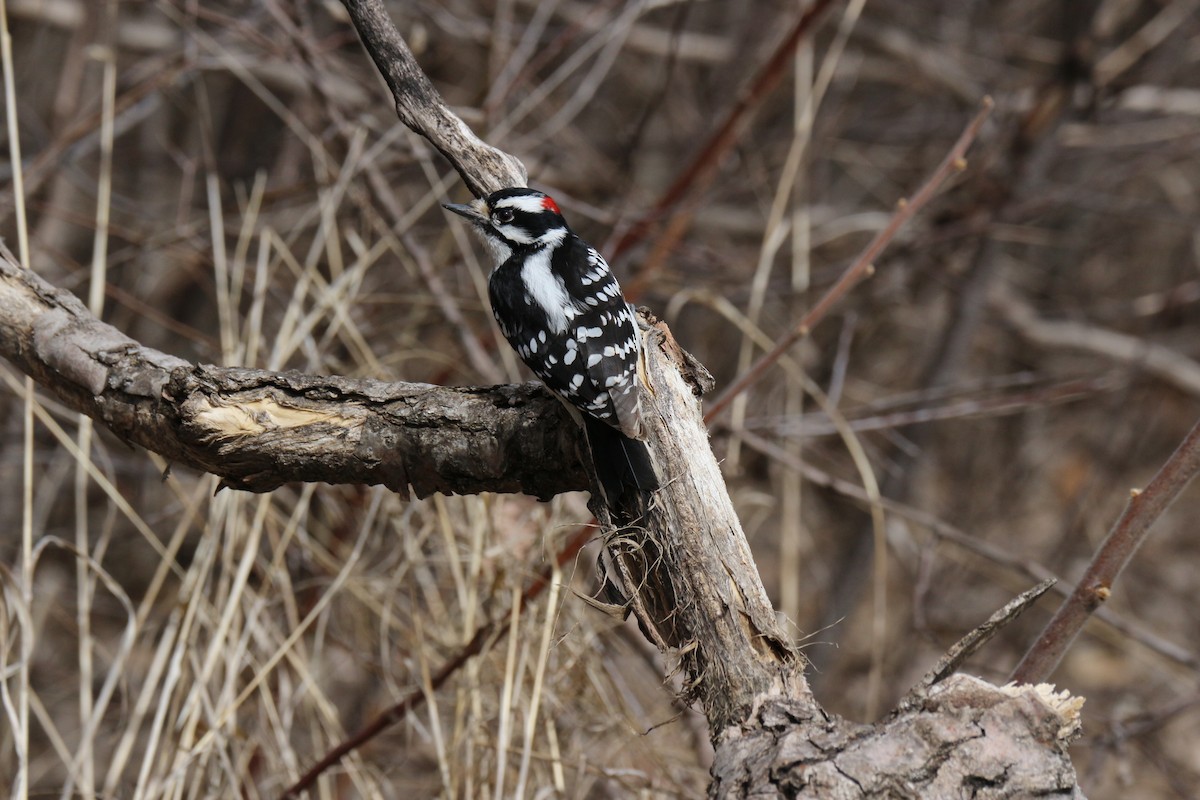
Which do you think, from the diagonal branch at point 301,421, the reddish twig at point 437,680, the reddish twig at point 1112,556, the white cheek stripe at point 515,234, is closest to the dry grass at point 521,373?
the reddish twig at point 437,680

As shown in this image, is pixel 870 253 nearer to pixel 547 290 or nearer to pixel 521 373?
pixel 547 290

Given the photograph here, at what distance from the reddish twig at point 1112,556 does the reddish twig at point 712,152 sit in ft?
6.70

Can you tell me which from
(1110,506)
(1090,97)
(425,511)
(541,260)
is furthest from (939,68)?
(425,511)

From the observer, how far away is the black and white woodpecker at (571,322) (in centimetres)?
189

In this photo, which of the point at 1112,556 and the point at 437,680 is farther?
the point at 437,680

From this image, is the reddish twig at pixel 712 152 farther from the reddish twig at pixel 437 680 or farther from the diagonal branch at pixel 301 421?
the diagonal branch at pixel 301 421

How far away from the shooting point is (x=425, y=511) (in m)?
3.00

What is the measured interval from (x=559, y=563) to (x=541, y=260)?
2.64ft

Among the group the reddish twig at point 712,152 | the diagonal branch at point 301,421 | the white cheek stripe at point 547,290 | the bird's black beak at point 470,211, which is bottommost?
the diagonal branch at point 301,421

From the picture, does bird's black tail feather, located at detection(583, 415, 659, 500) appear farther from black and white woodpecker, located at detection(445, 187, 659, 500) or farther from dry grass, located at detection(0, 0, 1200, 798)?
dry grass, located at detection(0, 0, 1200, 798)

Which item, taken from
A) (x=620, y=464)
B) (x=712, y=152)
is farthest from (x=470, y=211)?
(x=712, y=152)

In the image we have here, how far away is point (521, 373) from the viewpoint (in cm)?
427

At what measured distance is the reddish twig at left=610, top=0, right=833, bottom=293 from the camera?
3.67 meters

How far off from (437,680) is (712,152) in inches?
88.5
